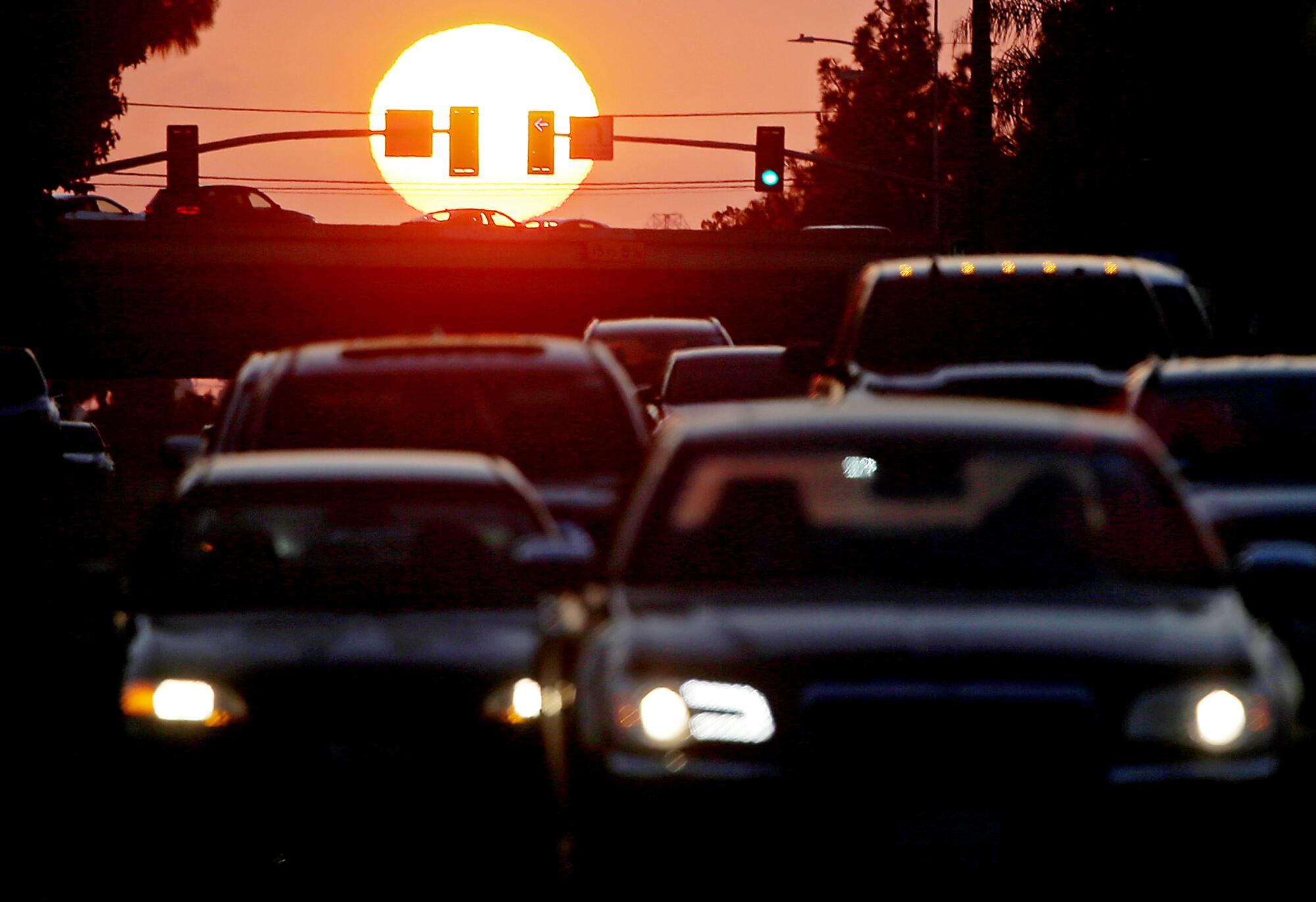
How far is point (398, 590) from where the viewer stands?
8.41 metres

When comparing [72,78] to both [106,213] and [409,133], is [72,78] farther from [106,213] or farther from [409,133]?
[106,213]

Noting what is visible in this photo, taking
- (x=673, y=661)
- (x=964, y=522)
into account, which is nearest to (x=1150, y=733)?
(x=673, y=661)

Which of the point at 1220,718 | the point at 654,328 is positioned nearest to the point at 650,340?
the point at 654,328

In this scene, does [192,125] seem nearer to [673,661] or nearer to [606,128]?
[606,128]

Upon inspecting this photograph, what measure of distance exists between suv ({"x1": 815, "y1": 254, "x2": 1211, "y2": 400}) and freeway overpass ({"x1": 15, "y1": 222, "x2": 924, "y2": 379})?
173 ft

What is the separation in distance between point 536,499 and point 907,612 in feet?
10.4

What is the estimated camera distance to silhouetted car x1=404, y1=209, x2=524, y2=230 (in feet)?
241

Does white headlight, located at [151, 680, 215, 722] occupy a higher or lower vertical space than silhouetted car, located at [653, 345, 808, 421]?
higher

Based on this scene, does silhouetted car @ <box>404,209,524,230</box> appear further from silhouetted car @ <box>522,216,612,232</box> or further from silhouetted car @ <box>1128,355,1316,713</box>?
silhouetted car @ <box>1128,355,1316,713</box>

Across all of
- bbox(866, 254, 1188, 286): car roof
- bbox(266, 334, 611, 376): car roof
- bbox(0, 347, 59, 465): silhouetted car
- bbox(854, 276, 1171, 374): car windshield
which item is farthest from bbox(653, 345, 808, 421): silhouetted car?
bbox(266, 334, 611, 376): car roof

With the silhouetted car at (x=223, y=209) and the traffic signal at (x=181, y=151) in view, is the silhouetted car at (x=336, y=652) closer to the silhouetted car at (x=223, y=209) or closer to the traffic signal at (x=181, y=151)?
the traffic signal at (x=181, y=151)

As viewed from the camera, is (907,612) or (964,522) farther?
(964,522)

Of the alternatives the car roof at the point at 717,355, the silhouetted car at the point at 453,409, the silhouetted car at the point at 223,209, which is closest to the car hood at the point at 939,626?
the silhouetted car at the point at 453,409

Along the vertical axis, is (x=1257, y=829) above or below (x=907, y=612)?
below
